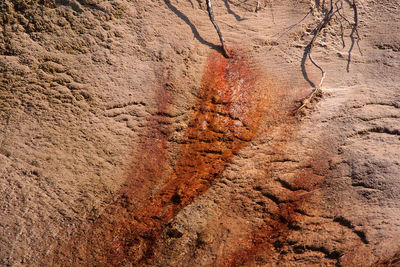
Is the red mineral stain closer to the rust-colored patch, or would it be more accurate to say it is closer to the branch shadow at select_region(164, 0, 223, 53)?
the branch shadow at select_region(164, 0, 223, 53)

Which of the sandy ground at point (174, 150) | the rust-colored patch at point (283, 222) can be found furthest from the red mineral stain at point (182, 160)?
the rust-colored patch at point (283, 222)

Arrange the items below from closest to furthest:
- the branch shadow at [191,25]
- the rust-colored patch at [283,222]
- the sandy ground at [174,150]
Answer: the sandy ground at [174,150]
the rust-colored patch at [283,222]
the branch shadow at [191,25]

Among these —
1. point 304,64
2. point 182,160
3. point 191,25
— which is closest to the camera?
point 182,160

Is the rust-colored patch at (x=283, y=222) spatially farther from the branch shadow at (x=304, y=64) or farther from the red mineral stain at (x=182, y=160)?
the branch shadow at (x=304, y=64)

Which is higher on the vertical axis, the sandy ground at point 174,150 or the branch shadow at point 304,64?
the branch shadow at point 304,64

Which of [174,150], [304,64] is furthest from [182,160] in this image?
[304,64]

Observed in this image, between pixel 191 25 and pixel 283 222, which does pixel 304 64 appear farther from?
pixel 283 222
